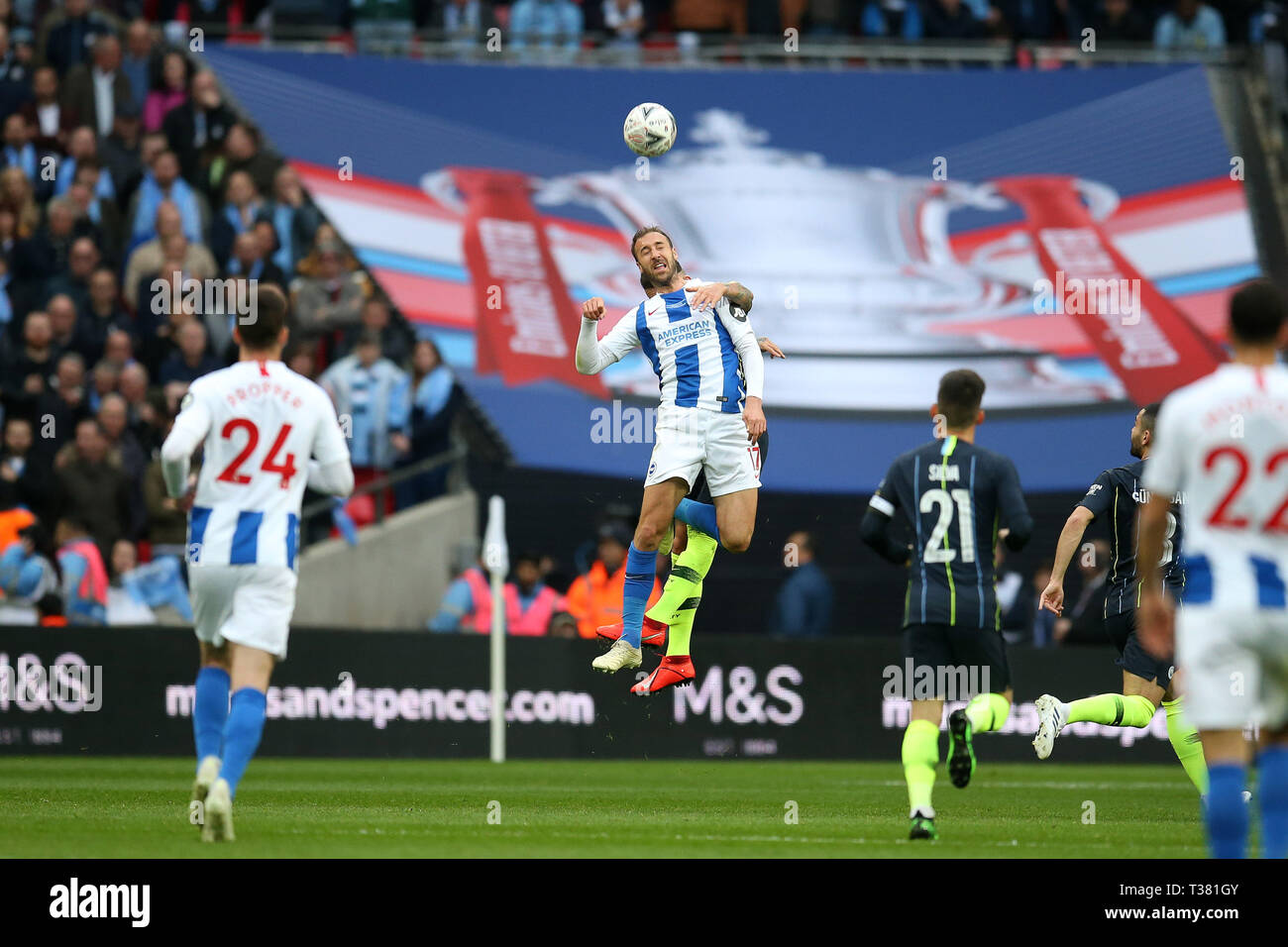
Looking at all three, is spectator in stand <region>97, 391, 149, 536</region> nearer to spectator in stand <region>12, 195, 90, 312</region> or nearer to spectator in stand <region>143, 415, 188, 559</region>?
spectator in stand <region>143, 415, 188, 559</region>

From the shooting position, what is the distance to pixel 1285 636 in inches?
269

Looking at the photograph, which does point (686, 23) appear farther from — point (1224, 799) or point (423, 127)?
point (1224, 799)

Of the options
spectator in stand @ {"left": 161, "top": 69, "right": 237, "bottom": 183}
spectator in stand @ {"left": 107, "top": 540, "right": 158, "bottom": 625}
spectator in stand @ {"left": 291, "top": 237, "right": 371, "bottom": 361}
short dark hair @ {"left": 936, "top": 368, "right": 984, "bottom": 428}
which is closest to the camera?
short dark hair @ {"left": 936, "top": 368, "right": 984, "bottom": 428}

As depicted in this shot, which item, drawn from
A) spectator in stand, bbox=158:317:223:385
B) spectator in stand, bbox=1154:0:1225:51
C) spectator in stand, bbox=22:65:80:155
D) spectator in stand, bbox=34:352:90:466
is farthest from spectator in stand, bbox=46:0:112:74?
spectator in stand, bbox=1154:0:1225:51

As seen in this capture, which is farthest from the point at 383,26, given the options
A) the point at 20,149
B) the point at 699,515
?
the point at 699,515

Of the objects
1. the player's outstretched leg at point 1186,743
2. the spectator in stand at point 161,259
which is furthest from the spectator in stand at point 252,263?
the player's outstretched leg at point 1186,743

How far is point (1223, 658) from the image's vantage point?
6914 millimetres

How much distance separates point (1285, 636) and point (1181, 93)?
66.1ft

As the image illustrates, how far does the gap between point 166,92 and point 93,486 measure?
6376mm

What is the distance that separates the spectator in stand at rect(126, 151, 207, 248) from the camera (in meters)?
21.9

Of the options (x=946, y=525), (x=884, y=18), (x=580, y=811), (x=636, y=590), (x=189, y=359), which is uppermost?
(x=884, y=18)

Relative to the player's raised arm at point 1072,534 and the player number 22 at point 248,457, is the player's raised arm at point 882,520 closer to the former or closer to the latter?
the player's raised arm at point 1072,534

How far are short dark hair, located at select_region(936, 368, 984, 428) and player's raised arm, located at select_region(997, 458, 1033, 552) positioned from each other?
325mm

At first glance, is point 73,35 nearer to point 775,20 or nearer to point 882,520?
point 775,20
